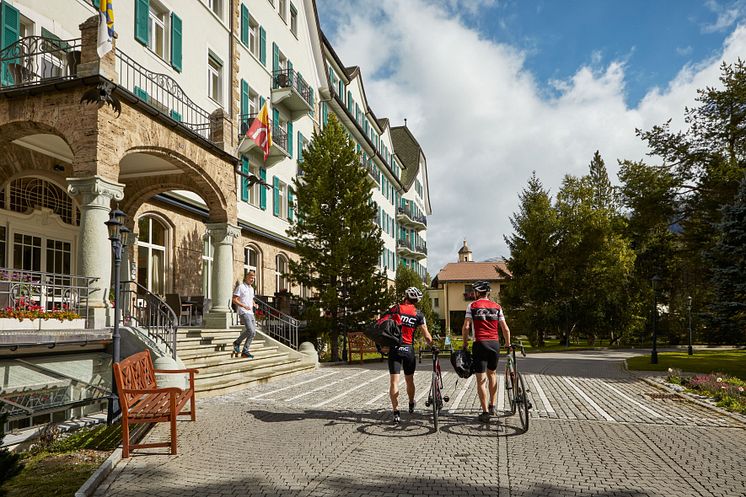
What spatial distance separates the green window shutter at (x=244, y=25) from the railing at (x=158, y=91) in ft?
17.8

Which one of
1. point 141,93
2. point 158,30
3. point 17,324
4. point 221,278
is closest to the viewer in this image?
point 17,324

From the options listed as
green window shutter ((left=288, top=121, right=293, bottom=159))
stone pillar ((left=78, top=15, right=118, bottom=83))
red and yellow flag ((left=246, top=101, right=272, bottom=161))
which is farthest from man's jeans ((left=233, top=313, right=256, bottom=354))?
green window shutter ((left=288, top=121, right=293, bottom=159))

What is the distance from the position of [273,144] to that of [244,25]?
4662 millimetres

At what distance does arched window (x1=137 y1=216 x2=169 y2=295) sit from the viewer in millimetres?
16938

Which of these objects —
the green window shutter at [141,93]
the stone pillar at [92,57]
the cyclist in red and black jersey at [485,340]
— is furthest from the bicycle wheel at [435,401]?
the green window shutter at [141,93]

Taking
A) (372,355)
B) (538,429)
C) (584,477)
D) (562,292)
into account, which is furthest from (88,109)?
(562,292)

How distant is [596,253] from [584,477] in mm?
32523

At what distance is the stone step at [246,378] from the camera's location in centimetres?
1078

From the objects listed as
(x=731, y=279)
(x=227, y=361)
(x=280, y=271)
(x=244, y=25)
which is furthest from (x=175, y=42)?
(x=731, y=279)

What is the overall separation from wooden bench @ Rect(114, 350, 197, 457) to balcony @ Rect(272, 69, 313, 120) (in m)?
18.1

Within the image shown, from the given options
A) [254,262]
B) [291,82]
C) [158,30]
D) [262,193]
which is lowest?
[254,262]

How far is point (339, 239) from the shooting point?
19562 mm

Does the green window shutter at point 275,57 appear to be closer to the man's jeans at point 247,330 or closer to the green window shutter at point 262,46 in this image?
the green window shutter at point 262,46

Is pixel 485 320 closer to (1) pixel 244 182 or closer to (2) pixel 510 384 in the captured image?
(2) pixel 510 384
